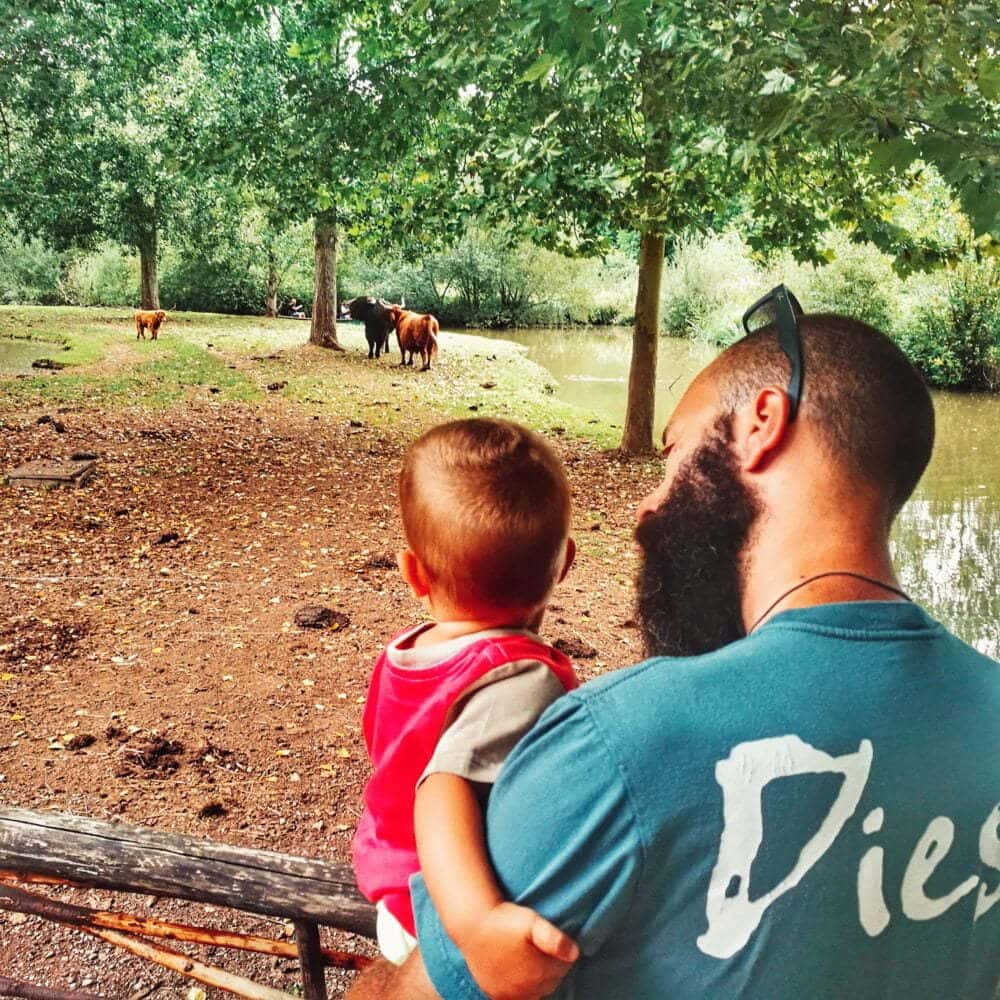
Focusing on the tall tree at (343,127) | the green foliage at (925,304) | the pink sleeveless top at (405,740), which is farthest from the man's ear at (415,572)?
the green foliage at (925,304)

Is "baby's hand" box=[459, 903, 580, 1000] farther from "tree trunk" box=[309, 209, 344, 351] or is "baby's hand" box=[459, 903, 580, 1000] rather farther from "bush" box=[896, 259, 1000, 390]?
"tree trunk" box=[309, 209, 344, 351]

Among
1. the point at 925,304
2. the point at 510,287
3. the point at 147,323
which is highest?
the point at 925,304

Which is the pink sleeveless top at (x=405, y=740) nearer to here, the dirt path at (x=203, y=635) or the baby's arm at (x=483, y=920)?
the baby's arm at (x=483, y=920)

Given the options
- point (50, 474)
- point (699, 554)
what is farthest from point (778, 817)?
point (50, 474)

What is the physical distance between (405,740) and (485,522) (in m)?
0.34

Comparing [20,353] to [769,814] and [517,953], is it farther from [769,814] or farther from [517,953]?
[769,814]

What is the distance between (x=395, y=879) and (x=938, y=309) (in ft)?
57.2

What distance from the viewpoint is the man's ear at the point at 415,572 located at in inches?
62.0

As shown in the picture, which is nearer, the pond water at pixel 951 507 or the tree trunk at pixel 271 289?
the pond water at pixel 951 507

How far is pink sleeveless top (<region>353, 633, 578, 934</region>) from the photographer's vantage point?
4.65 ft

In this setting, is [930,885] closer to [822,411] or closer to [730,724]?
[730,724]

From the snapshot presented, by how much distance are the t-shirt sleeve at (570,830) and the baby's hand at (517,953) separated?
0.01m

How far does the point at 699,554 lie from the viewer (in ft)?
4.23

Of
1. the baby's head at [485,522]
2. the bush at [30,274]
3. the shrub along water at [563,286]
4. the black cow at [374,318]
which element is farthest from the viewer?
the bush at [30,274]
